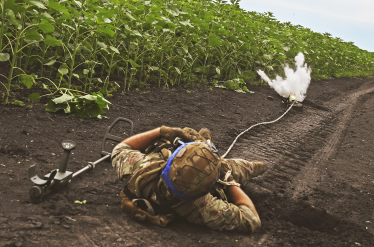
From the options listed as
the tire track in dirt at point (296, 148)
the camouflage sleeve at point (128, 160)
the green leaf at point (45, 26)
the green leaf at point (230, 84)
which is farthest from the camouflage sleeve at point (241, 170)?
the green leaf at point (230, 84)

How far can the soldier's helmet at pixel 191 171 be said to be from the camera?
2105 millimetres

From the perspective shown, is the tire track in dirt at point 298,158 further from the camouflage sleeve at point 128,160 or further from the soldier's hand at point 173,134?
the camouflage sleeve at point 128,160

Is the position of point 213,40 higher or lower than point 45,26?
higher

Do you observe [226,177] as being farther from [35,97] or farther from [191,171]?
[35,97]

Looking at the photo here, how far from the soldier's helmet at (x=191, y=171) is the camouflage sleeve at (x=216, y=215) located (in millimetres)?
295

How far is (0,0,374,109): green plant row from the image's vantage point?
14.3 feet

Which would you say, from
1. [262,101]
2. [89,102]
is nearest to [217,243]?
[89,102]

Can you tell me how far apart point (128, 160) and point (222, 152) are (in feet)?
6.55

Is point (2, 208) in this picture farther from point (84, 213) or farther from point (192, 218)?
point (192, 218)

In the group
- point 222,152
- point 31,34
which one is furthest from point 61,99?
point 222,152

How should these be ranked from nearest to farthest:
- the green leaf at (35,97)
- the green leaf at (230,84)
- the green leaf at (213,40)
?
the green leaf at (35,97), the green leaf at (213,40), the green leaf at (230,84)

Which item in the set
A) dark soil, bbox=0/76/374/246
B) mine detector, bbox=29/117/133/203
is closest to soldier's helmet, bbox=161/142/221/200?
dark soil, bbox=0/76/374/246

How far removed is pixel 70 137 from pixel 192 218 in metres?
2.02

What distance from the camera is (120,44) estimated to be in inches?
234
